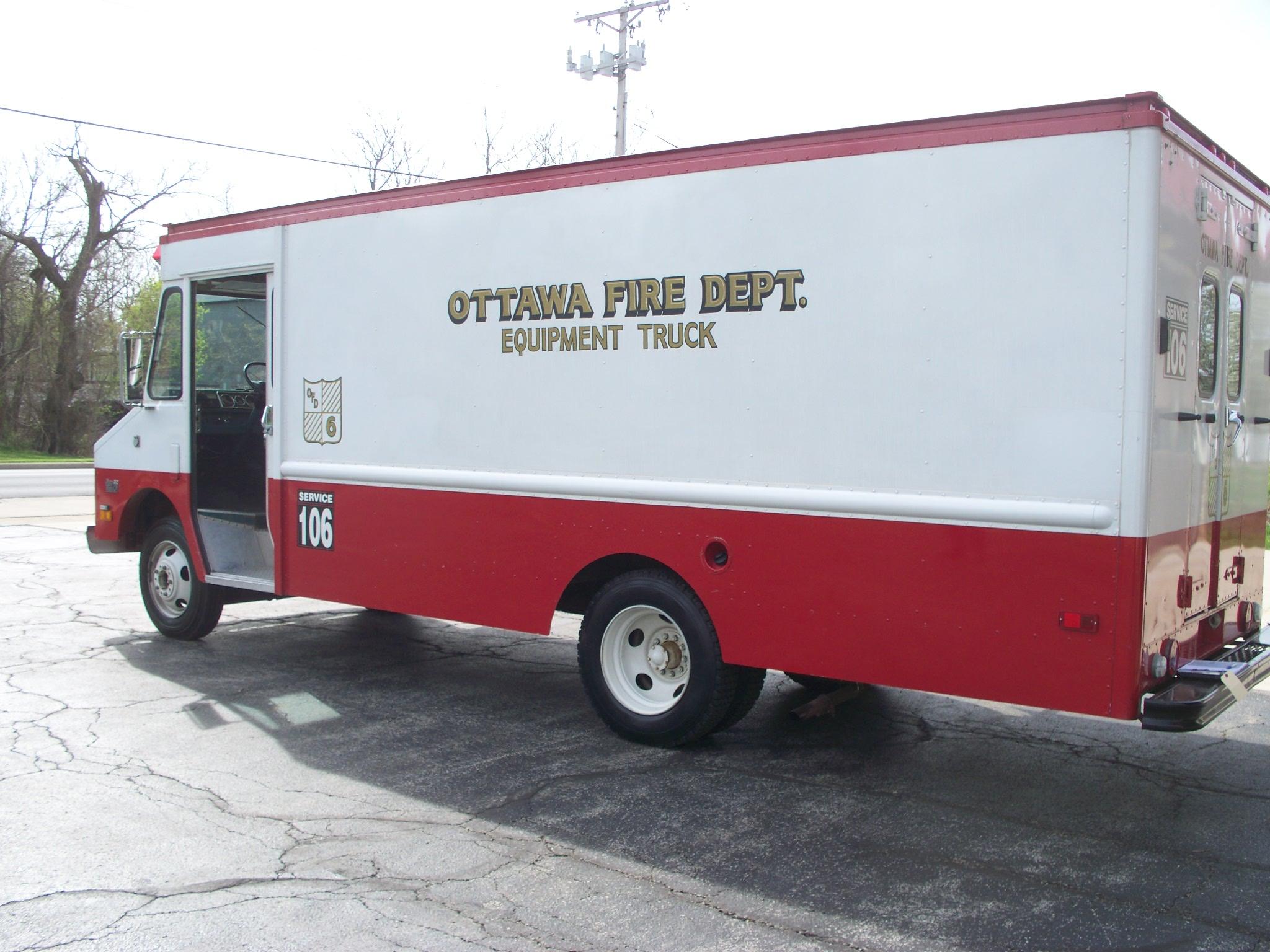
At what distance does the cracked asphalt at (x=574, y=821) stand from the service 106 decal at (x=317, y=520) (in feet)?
2.99

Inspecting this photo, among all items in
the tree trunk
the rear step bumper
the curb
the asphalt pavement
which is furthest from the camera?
the tree trunk

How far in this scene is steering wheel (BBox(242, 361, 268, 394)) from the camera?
848 cm

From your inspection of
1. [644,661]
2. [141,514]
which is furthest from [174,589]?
[644,661]

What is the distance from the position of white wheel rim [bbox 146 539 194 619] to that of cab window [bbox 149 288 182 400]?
3.70 ft

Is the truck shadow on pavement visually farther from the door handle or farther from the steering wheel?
the steering wheel

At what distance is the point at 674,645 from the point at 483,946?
2.42 metres

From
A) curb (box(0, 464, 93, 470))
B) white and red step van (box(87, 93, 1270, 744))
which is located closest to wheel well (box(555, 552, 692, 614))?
white and red step van (box(87, 93, 1270, 744))

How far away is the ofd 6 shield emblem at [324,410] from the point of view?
23.3ft

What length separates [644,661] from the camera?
598 cm

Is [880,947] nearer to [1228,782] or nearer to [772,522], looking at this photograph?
[772,522]

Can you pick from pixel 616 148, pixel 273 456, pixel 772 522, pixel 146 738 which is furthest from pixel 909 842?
pixel 616 148

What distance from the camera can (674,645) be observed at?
5879 mm

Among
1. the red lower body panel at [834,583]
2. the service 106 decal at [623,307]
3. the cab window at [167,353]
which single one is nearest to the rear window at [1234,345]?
the red lower body panel at [834,583]

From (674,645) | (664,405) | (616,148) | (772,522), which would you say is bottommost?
(674,645)
